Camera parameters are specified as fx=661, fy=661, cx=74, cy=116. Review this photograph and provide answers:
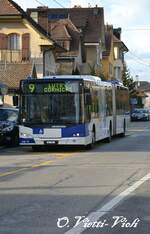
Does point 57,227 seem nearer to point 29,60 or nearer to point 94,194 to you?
point 94,194

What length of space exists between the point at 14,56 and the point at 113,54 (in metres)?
43.2

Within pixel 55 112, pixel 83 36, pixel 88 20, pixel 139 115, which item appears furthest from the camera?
pixel 88 20

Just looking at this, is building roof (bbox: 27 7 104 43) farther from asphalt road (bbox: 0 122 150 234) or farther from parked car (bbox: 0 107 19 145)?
asphalt road (bbox: 0 122 150 234)

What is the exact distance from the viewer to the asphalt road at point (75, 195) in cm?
951

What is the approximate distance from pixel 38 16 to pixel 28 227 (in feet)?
170

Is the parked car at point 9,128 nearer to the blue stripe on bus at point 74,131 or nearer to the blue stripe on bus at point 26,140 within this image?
the blue stripe on bus at point 26,140

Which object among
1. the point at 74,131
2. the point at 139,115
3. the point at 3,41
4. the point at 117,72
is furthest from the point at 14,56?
A: the point at 117,72

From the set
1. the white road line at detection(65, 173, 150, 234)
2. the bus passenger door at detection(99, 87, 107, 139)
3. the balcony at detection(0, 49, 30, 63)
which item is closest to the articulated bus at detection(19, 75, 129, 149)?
the bus passenger door at detection(99, 87, 107, 139)

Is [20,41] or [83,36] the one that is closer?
[20,41]

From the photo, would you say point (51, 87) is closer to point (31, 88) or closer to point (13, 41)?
point (31, 88)

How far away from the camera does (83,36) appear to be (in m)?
77.4

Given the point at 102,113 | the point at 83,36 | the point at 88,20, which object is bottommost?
the point at 102,113

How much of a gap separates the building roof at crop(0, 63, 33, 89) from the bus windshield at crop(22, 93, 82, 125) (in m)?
26.3

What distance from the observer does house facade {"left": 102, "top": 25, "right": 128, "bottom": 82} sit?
8924 cm
